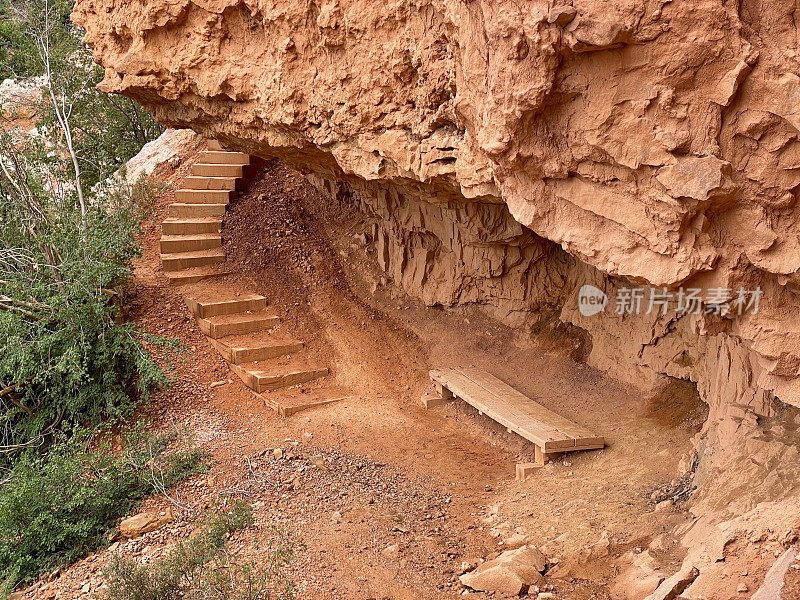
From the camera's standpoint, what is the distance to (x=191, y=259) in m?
8.62

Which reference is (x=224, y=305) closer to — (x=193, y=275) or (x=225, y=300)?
(x=225, y=300)

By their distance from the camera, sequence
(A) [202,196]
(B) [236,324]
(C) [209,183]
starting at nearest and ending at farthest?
(B) [236,324], (A) [202,196], (C) [209,183]

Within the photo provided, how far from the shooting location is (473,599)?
3.70m

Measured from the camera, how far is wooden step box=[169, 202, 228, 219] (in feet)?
30.1

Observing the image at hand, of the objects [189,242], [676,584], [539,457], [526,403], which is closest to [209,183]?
[189,242]

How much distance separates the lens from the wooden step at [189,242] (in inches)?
340

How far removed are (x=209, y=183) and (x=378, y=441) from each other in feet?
16.5

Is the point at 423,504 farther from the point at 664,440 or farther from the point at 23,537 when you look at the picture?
the point at 23,537

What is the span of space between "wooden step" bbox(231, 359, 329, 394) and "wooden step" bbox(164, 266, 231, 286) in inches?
60.4

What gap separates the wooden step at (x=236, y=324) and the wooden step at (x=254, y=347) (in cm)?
9

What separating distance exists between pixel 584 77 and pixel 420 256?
15.3ft

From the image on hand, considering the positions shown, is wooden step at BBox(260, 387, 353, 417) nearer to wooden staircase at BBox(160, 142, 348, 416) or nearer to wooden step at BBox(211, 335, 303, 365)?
wooden staircase at BBox(160, 142, 348, 416)

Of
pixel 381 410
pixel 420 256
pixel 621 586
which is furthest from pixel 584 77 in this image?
pixel 420 256

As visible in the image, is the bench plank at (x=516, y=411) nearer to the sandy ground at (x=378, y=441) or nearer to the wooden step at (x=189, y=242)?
the sandy ground at (x=378, y=441)
